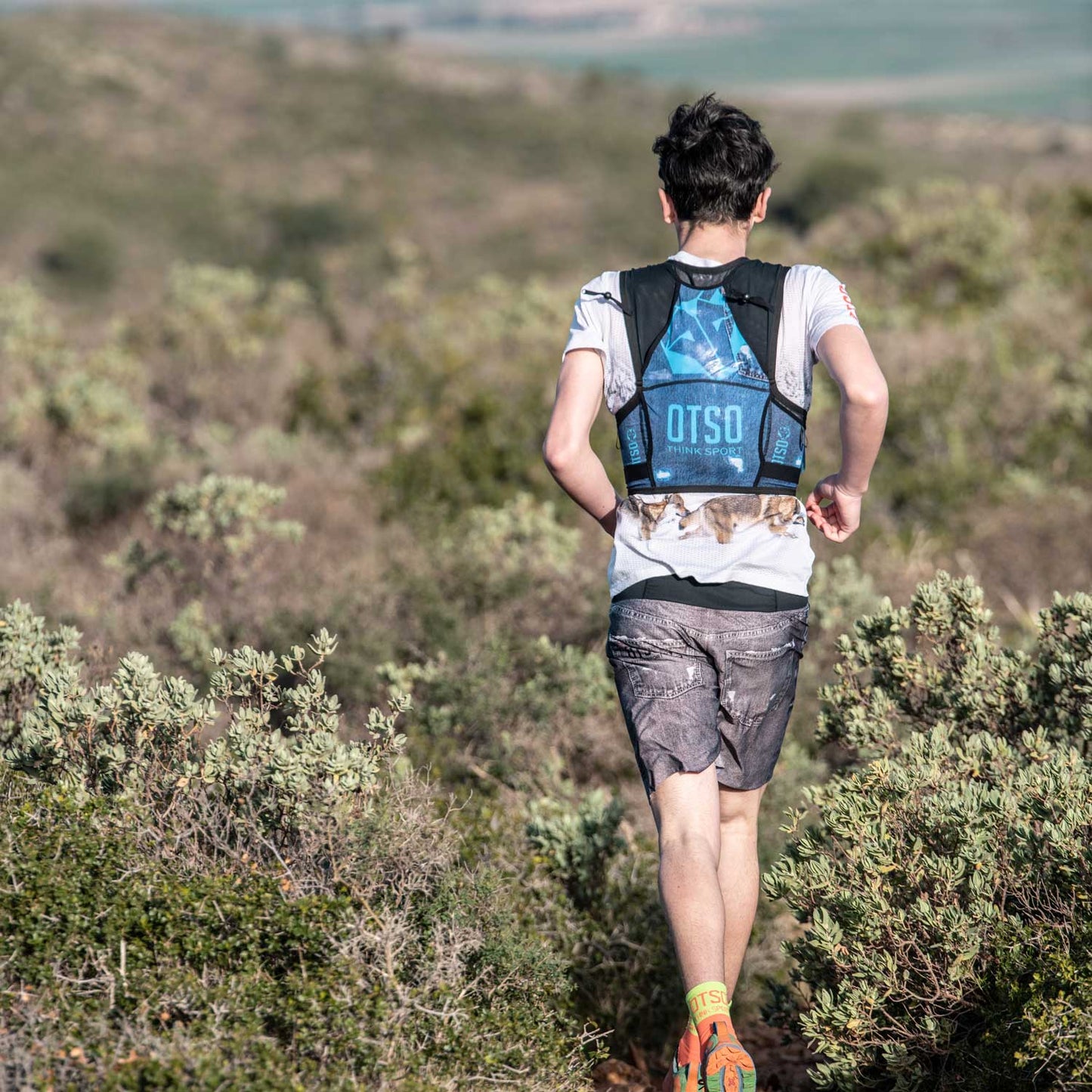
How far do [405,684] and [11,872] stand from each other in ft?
7.87

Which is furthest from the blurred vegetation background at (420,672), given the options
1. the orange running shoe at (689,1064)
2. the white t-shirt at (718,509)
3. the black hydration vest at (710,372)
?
the black hydration vest at (710,372)

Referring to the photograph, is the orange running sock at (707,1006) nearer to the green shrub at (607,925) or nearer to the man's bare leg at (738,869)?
the man's bare leg at (738,869)

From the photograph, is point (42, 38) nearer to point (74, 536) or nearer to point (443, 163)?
point (443, 163)

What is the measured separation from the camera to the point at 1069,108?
269 ft

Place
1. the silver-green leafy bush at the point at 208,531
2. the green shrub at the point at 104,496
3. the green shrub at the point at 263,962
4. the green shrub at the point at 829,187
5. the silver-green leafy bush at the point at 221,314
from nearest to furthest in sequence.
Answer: the green shrub at the point at 263,962, the silver-green leafy bush at the point at 208,531, the green shrub at the point at 104,496, the silver-green leafy bush at the point at 221,314, the green shrub at the point at 829,187

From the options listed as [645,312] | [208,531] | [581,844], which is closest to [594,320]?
[645,312]

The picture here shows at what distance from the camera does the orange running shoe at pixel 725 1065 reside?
2.56 meters

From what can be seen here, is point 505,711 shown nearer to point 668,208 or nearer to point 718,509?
point 718,509

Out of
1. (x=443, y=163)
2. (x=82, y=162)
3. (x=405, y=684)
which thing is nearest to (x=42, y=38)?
(x=82, y=162)

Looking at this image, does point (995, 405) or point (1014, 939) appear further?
point (995, 405)

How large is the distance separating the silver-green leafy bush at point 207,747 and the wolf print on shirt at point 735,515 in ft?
3.01

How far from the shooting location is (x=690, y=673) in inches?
114

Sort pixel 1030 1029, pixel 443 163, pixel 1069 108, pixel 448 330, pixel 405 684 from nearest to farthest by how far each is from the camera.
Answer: pixel 1030 1029, pixel 405 684, pixel 448 330, pixel 443 163, pixel 1069 108

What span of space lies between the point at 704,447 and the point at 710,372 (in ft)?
0.59
